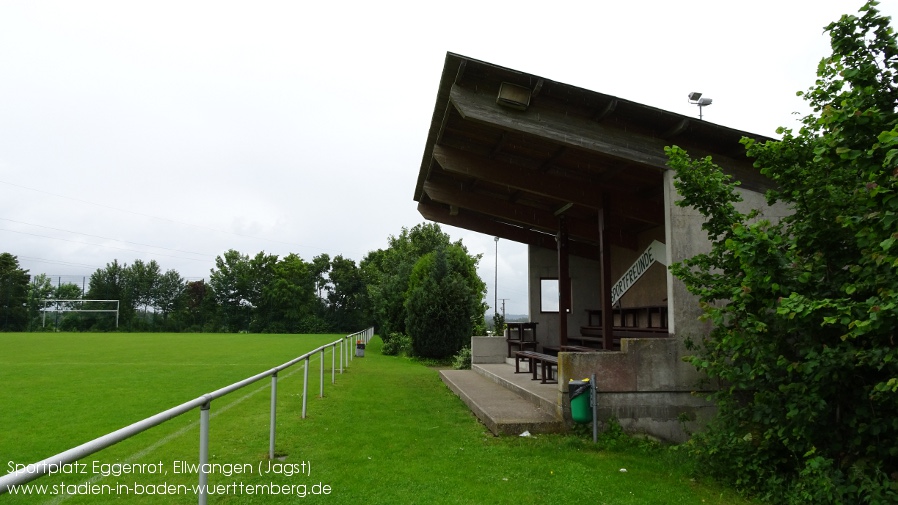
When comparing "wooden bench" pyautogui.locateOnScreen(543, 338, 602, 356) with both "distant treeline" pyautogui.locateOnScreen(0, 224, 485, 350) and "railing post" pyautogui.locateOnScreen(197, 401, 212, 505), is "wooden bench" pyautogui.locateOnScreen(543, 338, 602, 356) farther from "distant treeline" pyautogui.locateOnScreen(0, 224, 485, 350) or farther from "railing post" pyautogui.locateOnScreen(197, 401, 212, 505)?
"distant treeline" pyautogui.locateOnScreen(0, 224, 485, 350)

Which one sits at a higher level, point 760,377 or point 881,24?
point 881,24

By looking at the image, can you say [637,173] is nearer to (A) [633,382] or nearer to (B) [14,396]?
(A) [633,382]

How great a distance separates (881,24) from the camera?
15.8 ft

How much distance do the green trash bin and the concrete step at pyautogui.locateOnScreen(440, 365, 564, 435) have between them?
263mm

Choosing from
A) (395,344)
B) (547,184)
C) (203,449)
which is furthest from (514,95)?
(395,344)

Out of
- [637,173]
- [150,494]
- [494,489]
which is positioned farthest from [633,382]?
[150,494]

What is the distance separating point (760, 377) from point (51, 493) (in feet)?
20.7

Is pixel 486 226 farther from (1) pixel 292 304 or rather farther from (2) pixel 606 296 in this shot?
A: (1) pixel 292 304

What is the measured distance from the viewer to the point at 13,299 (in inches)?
2346

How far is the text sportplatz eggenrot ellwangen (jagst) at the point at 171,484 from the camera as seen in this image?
5.06 meters

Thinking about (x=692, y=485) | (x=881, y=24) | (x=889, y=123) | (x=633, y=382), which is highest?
(x=881, y=24)

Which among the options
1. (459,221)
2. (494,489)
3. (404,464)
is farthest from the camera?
(459,221)

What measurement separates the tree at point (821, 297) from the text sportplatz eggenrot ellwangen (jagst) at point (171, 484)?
3.92 m

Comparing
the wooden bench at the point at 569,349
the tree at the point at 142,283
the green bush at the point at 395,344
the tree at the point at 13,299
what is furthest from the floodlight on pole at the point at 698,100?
the tree at the point at 142,283
